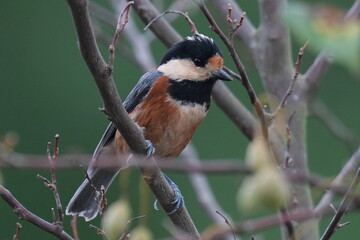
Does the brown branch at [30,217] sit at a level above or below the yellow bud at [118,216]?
below

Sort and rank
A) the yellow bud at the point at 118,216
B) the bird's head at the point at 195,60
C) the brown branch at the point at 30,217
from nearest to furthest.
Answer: the yellow bud at the point at 118,216 → the brown branch at the point at 30,217 → the bird's head at the point at 195,60

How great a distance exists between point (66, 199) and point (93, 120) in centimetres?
79

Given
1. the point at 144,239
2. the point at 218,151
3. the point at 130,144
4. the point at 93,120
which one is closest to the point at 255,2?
the point at 218,151

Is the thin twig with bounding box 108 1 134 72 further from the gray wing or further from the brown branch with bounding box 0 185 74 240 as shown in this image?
Result: the gray wing

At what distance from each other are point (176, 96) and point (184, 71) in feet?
0.33

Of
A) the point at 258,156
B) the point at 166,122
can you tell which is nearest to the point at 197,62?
the point at 166,122

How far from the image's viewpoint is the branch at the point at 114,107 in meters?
1.67

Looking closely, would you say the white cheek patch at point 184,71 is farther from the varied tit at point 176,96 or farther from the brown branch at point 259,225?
the brown branch at point 259,225

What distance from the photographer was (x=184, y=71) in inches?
116

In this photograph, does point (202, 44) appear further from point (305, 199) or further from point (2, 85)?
point (2, 85)

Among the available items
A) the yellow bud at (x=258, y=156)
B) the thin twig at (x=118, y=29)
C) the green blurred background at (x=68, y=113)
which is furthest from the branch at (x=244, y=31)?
the green blurred background at (x=68, y=113)

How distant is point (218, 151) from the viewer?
618 cm

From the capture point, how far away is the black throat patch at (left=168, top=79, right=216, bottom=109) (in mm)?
2922

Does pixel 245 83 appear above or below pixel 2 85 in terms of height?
above
